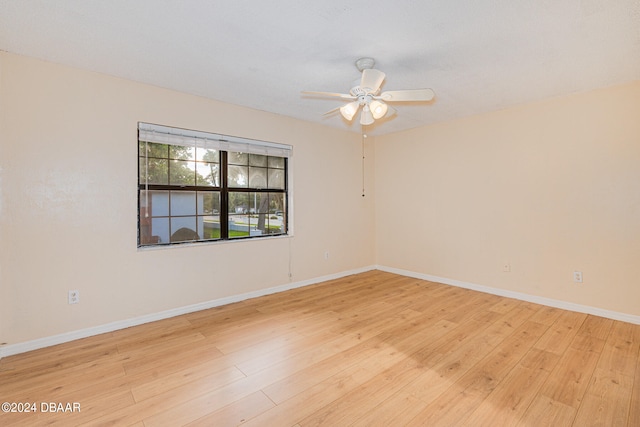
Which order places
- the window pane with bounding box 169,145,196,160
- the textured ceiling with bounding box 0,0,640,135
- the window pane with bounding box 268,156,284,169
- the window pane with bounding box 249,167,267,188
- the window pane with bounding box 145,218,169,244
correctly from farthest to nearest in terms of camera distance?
the window pane with bounding box 268,156,284,169 < the window pane with bounding box 249,167,267,188 < the window pane with bounding box 169,145,196,160 < the window pane with bounding box 145,218,169,244 < the textured ceiling with bounding box 0,0,640,135

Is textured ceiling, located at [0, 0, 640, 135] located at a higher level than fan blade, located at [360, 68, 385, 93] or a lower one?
higher

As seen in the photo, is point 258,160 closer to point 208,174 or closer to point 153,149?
point 208,174

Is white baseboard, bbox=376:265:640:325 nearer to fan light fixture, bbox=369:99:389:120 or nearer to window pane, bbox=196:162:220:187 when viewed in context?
fan light fixture, bbox=369:99:389:120

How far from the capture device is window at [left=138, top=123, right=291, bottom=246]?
121 inches

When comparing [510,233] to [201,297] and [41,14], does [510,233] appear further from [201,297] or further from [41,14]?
[41,14]

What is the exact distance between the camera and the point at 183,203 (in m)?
3.31

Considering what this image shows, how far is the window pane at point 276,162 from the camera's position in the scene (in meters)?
4.06

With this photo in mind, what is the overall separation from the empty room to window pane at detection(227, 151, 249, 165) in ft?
0.06

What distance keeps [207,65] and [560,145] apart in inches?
151

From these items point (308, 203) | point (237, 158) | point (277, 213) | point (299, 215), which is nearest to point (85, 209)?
point (237, 158)

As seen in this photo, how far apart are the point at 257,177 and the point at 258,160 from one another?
0.76 ft

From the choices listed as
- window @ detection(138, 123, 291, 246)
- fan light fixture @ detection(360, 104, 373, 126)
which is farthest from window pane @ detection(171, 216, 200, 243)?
fan light fixture @ detection(360, 104, 373, 126)

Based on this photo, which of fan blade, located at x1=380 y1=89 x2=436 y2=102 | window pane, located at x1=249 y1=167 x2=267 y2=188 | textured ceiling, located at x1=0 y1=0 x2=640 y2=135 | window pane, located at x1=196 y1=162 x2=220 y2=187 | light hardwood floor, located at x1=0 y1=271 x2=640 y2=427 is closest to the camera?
light hardwood floor, located at x1=0 y1=271 x2=640 y2=427

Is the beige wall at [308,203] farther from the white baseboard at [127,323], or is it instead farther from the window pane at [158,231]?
the window pane at [158,231]
